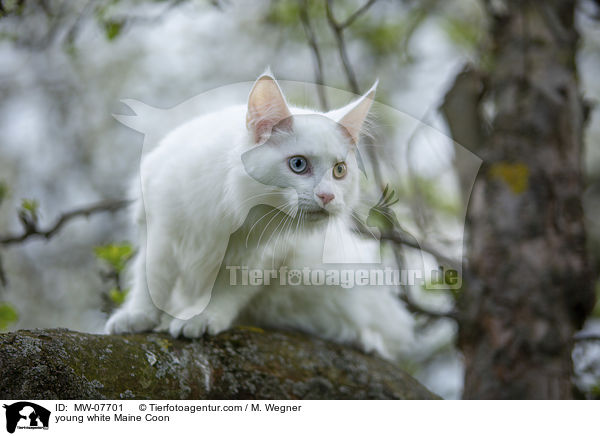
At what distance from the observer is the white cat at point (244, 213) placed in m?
1.35

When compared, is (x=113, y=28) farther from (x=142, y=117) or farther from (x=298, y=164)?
(x=298, y=164)

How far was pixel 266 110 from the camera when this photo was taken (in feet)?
4.26

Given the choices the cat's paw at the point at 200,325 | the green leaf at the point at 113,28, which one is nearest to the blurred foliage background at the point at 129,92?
the green leaf at the point at 113,28

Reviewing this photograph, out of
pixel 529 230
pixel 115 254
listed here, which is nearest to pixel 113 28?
pixel 115 254

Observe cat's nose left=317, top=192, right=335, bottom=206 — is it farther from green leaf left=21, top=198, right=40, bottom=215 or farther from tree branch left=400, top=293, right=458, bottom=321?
green leaf left=21, top=198, right=40, bottom=215

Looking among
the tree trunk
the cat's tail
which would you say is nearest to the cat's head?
the cat's tail

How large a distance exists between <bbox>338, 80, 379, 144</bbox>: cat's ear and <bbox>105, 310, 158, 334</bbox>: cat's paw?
2.82 feet

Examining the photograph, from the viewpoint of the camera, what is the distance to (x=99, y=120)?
97.6 inches

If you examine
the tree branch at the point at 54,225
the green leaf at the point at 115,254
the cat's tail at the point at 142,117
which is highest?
the cat's tail at the point at 142,117
